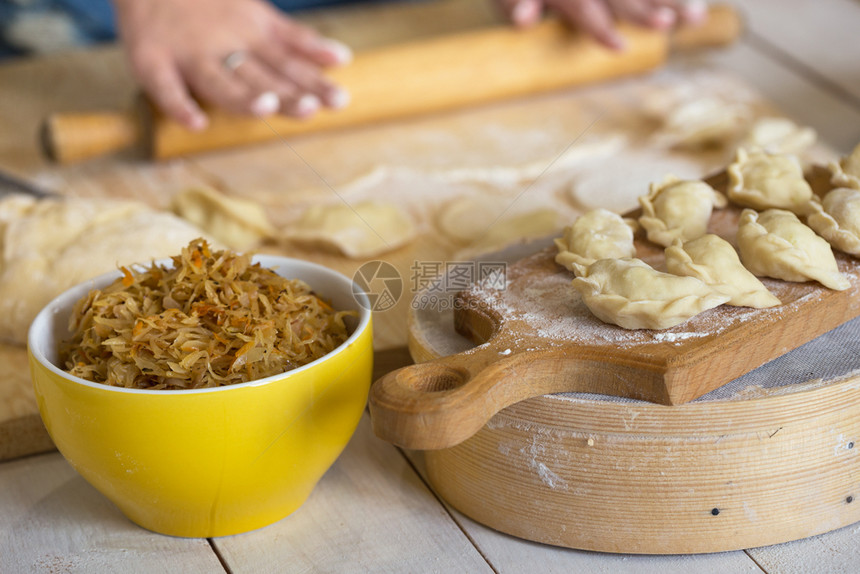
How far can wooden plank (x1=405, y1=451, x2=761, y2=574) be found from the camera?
1056mm

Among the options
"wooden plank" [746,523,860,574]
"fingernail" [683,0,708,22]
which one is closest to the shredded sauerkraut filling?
"wooden plank" [746,523,860,574]

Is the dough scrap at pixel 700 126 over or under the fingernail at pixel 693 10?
under

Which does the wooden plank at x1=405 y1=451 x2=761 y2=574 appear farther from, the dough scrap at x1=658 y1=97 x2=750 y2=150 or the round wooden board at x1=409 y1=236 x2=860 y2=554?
the dough scrap at x1=658 y1=97 x2=750 y2=150

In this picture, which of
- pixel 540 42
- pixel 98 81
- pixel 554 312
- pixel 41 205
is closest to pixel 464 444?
pixel 554 312

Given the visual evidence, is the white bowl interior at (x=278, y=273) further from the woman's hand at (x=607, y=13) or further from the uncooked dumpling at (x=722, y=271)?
the woman's hand at (x=607, y=13)

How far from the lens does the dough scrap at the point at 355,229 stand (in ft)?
5.22

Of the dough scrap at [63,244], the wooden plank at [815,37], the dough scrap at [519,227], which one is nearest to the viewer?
the dough scrap at [63,244]

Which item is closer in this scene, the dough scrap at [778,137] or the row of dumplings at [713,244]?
the row of dumplings at [713,244]

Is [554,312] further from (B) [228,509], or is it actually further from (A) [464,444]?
(B) [228,509]

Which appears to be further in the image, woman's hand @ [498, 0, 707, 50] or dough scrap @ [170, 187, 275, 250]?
woman's hand @ [498, 0, 707, 50]

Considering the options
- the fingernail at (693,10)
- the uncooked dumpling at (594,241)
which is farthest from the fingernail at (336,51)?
the uncooked dumpling at (594,241)

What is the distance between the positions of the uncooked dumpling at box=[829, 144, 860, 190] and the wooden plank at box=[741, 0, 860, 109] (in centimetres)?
109

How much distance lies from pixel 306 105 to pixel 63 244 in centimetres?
62

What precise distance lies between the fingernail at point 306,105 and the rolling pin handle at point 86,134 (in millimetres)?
338
